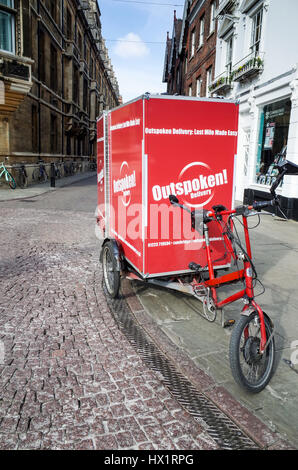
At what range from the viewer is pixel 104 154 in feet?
19.0

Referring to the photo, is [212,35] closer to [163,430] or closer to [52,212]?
[52,212]

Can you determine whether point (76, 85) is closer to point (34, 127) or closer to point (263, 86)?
point (34, 127)

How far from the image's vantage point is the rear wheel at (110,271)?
15.5ft

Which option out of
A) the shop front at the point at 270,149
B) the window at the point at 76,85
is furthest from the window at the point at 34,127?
the shop front at the point at 270,149

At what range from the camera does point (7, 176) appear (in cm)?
1762

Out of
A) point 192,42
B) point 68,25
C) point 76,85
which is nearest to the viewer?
point 192,42

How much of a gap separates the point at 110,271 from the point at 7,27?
55.3ft

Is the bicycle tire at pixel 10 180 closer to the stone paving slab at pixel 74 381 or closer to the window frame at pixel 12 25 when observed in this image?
the window frame at pixel 12 25

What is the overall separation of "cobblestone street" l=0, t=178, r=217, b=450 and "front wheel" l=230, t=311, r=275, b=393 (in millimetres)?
560

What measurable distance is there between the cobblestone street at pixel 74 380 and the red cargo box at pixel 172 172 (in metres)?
1.05

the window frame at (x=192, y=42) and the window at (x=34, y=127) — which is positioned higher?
the window frame at (x=192, y=42)
